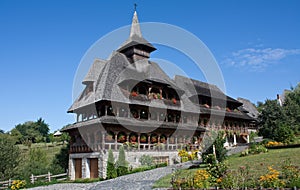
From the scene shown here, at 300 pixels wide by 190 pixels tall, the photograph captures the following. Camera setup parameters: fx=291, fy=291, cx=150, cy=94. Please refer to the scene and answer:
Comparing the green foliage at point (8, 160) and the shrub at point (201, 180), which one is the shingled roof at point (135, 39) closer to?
the green foliage at point (8, 160)

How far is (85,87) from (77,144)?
5.78 m

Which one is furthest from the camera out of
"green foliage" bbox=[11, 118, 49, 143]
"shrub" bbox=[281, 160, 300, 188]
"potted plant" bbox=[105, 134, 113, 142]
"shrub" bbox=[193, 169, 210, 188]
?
"green foliage" bbox=[11, 118, 49, 143]

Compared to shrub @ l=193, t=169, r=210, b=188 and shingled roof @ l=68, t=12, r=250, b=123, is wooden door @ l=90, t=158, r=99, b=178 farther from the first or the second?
shrub @ l=193, t=169, r=210, b=188

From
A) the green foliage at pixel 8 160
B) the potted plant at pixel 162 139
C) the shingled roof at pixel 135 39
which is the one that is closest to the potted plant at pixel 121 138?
the potted plant at pixel 162 139

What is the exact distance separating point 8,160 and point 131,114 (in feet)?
43.6

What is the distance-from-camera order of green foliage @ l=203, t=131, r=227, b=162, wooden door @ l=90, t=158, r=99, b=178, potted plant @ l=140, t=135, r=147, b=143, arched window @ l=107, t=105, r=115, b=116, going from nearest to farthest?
green foliage @ l=203, t=131, r=227, b=162, wooden door @ l=90, t=158, r=99, b=178, arched window @ l=107, t=105, r=115, b=116, potted plant @ l=140, t=135, r=147, b=143

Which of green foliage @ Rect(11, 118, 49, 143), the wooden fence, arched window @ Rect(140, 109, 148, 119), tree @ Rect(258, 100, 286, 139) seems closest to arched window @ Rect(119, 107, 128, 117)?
arched window @ Rect(140, 109, 148, 119)

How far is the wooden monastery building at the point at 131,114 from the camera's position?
25016 millimetres

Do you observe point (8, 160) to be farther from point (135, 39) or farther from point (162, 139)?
point (135, 39)

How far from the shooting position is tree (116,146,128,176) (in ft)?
75.6

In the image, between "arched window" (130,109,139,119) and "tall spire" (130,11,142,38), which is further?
"tall spire" (130,11,142,38)

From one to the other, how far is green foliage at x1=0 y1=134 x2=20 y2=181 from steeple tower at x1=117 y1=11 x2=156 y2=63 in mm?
15371

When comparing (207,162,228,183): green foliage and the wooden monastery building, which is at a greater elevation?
the wooden monastery building

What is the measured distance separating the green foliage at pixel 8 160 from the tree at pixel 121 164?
40.7 ft
